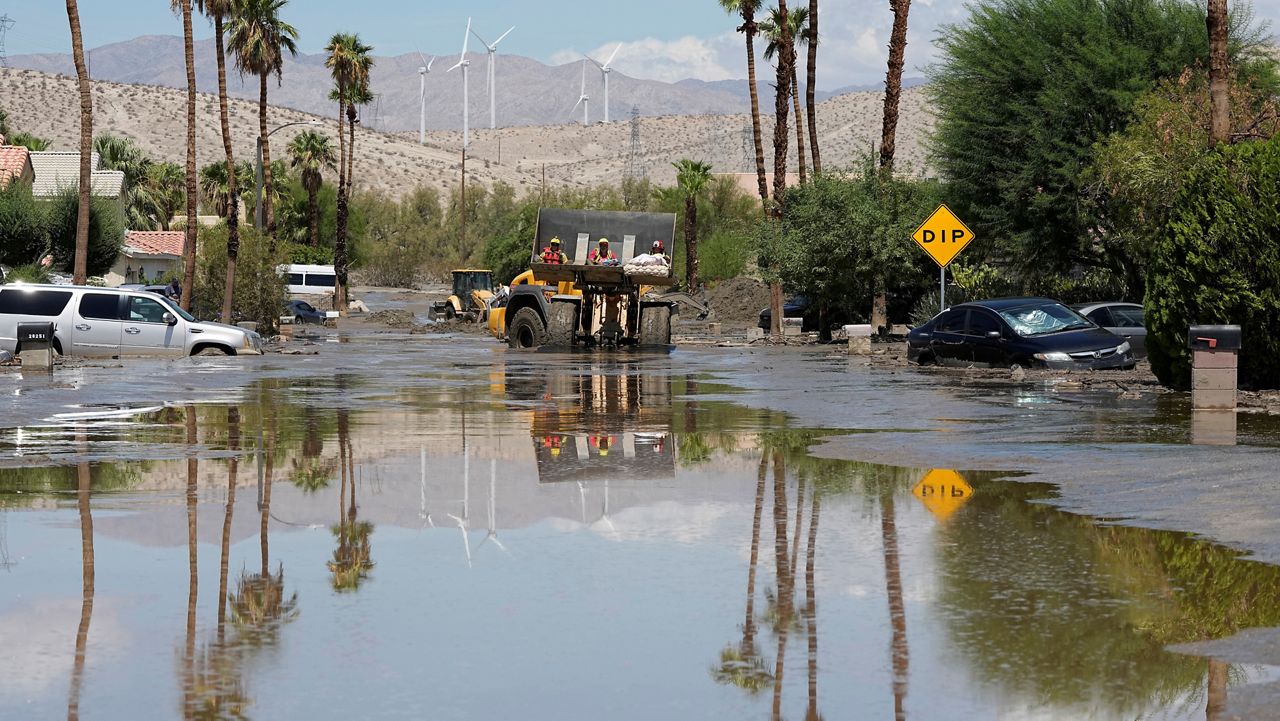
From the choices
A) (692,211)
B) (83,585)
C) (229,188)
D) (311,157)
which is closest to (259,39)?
(229,188)

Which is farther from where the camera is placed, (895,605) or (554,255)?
(554,255)

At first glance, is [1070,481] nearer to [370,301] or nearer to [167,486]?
[167,486]

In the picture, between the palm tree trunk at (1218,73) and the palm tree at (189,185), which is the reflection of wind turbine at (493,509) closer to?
the palm tree trunk at (1218,73)

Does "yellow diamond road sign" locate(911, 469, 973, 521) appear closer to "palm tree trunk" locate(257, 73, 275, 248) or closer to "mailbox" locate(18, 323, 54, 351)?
"mailbox" locate(18, 323, 54, 351)

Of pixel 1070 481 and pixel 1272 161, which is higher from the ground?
pixel 1272 161

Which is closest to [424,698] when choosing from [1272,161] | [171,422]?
[171,422]

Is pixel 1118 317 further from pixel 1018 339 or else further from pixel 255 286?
pixel 255 286

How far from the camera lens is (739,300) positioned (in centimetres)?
7512

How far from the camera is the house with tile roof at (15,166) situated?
59119 mm

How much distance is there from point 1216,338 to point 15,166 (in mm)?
51301

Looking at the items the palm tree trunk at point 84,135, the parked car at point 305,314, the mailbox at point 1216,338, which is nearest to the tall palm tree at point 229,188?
the palm tree trunk at point 84,135

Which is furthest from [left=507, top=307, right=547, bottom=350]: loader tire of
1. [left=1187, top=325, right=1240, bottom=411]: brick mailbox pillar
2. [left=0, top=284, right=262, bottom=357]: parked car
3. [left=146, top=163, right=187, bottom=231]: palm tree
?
[left=146, top=163, right=187, bottom=231]: palm tree

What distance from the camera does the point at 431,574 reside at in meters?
9.59

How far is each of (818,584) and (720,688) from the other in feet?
7.67
